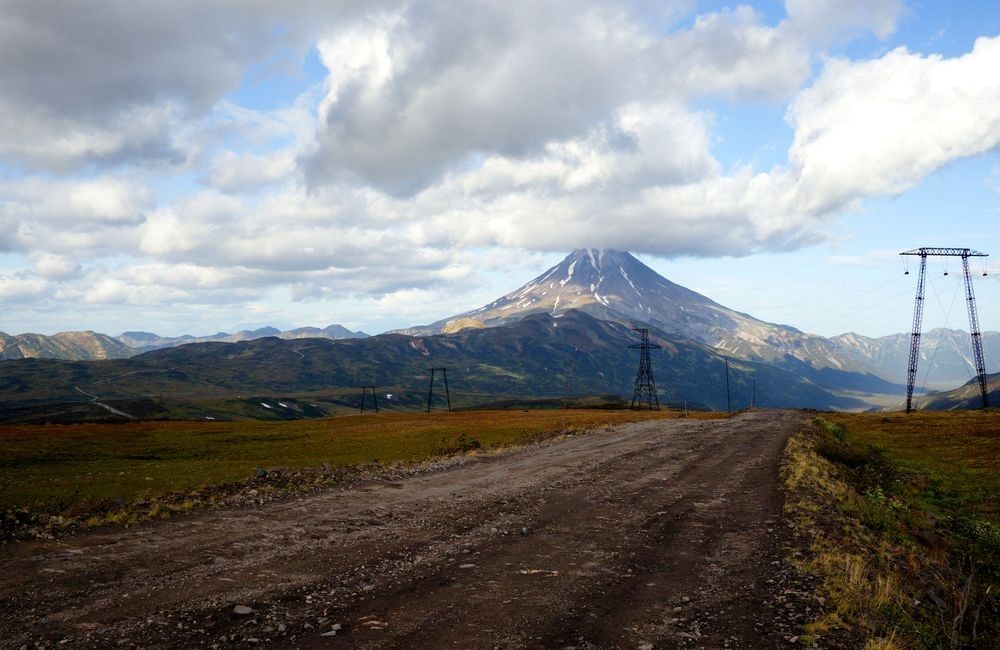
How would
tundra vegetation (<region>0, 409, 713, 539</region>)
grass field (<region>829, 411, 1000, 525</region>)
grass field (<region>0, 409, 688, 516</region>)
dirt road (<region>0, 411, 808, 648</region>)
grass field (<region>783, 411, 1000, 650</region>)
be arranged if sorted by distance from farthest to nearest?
grass field (<region>829, 411, 1000, 525</region>)
grass field (<region>0, 409, 688, 516</region>)
tundra vegetation (<region>0, 409, 713, 539</region>)
grass field (<region>783, 411, 1000, 650</region>)
dirt road (<region>0, 411, 808, 648</region>)

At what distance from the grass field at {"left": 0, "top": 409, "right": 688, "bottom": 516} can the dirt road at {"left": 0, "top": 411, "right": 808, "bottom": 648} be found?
769 cm

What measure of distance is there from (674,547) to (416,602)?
7829 mm

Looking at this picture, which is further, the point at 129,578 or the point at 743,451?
the point at 743,451

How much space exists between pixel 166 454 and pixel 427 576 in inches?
2004

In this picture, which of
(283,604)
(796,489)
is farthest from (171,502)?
(796,489)

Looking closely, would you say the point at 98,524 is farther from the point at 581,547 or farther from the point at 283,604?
the point at 581,547

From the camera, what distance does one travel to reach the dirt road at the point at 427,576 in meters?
10.8

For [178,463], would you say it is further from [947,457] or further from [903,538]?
[947,457]

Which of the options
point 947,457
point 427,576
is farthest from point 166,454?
point 947,457

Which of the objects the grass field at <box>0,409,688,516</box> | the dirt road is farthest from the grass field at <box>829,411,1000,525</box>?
the grass field at <box>0,409,688,516</box>

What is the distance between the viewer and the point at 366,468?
30.7 meters

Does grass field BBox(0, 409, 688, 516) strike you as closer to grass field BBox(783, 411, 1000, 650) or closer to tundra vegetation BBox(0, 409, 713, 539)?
tundra vegetation BBox(0, 409, 713, 539)

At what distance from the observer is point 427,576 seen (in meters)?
13.8

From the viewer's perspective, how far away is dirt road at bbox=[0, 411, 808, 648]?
1083cm
